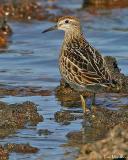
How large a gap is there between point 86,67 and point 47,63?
4955mm

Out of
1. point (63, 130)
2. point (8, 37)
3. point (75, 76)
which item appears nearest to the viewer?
point (63, 130)

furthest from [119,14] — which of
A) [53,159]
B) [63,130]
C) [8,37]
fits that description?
[53,159]

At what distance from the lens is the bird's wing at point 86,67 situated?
13250 mm

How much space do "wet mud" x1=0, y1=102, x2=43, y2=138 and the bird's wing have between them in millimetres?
1016

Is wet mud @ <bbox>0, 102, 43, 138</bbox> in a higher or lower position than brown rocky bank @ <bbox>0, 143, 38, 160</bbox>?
higher

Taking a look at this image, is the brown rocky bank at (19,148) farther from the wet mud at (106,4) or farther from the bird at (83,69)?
the wet mud at (106,4)

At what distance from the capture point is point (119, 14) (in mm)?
25172

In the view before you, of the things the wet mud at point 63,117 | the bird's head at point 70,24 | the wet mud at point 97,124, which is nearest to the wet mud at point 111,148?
the wet mud at point 97,124

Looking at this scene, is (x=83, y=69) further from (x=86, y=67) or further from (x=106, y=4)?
(x=106, y=4)

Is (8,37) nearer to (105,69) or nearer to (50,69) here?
(50,69)

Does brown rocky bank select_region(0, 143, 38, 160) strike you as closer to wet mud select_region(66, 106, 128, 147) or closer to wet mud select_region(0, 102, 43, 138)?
wet mud select_region(66, 106, 128, 147)

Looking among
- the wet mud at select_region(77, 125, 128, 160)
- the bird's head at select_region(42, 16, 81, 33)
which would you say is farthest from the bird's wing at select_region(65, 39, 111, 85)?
the wet mud at select_region(77, 125, 128, 160)

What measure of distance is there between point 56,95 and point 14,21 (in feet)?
30.9

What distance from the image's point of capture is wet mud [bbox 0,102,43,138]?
12.3 m
